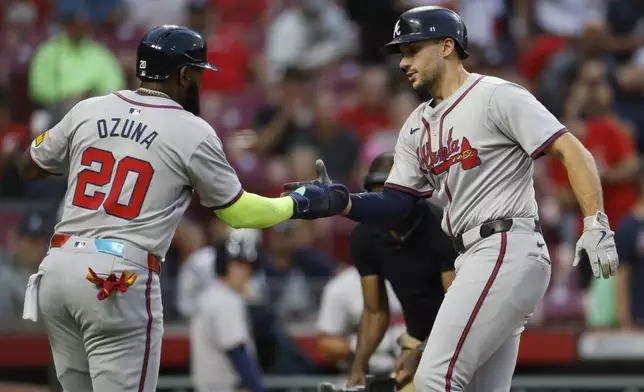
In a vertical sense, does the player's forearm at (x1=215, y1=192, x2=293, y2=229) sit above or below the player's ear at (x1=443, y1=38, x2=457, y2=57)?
below

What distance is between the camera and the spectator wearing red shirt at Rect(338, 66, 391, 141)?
11.5 meters

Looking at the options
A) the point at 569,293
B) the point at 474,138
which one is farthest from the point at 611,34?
the point at 474,138

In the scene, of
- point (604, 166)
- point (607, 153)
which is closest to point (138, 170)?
point (604, 166)

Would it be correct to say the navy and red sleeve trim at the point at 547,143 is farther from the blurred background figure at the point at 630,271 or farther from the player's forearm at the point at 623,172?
the player's forearm at the point at 623,172

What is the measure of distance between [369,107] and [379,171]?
5.74 meters

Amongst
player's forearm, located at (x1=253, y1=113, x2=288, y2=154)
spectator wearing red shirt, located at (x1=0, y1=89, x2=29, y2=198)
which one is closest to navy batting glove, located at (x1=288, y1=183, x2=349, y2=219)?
spectator wearing red shirt, located at (x1=0, y1=89, x2=29, y2=198)

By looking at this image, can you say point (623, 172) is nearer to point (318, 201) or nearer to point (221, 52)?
point (221, 52)

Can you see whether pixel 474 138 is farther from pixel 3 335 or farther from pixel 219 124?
pixel 219 124

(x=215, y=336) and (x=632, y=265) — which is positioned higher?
(x=632, y=265)

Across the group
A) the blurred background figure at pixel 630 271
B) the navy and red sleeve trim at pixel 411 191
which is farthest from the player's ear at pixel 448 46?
the blurred background figure at pixel 630 271

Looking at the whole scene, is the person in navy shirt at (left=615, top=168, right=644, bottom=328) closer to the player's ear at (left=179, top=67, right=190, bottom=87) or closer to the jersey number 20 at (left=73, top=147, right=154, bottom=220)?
the player's ear at (left=179, top=67, right=190, bottom=87)

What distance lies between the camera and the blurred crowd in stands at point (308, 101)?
9391 mm

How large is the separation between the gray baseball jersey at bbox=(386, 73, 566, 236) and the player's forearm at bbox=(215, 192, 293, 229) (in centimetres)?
70

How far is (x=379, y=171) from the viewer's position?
19.8 ft
